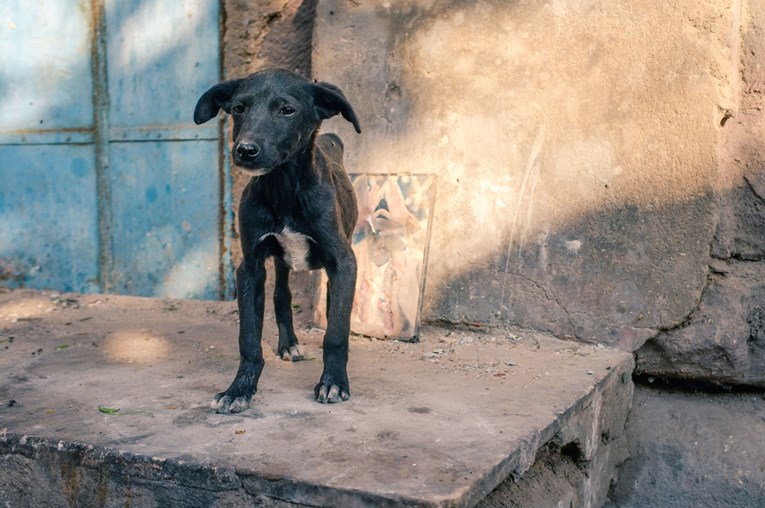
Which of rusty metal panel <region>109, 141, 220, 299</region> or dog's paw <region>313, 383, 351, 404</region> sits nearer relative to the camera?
dog's paw <region>313, 383, 351, 404</region>

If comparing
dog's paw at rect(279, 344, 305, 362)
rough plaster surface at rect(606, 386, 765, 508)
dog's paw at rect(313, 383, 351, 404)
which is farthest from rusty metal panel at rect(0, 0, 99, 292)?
rough plaster surface at rect(606, 386, 765, 508)

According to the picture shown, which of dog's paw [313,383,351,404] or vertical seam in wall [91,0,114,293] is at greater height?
vertical seam in wall [91,0,114,293]

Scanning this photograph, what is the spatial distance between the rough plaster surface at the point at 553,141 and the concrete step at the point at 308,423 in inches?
12.3

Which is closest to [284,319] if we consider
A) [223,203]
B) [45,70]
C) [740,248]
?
[223,203]

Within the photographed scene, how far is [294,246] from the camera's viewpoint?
3.35 metres

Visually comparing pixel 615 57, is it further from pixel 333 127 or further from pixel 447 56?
pixel 333 127

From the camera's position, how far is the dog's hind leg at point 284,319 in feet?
12.6

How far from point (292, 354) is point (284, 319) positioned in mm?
185

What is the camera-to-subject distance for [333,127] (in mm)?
4605

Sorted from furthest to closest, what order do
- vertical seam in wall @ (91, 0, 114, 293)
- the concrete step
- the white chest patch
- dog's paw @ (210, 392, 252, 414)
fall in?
vertical seam in wall @ (91, 0, 114, 293), the white chest patch, dog's paw @ (210, 392, 252, 414), the concrete step

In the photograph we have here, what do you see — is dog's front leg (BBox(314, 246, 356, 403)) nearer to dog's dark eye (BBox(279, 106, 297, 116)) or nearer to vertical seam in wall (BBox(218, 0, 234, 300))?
dog's dark eye (BBox(279, 106, 297, 116))

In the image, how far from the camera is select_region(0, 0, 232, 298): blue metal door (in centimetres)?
525

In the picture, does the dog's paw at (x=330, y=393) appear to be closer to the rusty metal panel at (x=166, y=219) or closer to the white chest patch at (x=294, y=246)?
the white chest patch at (x=294, y=246)

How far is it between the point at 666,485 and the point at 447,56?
8.17 ft
